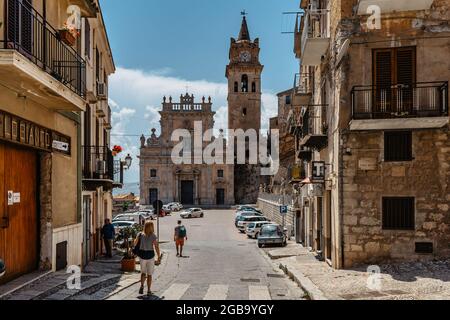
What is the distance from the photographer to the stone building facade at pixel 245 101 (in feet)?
275

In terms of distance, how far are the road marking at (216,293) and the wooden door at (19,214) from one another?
153 inches

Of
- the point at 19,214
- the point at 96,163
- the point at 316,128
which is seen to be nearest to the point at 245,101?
the point at 316,128

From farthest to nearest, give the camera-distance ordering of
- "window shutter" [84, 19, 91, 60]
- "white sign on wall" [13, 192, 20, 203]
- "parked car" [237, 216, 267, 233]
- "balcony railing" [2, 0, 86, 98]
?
"parked car" [237, 216, 267, 233] → "window shutter" [84, 19, 91, 60] → "white sign on wall" [13, 192, 20, 203] → "balcony railing" [2, 0, 86, 98]

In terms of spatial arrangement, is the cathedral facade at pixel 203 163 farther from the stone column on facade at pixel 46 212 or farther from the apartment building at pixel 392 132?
the stone column on facade at pixel 46 212

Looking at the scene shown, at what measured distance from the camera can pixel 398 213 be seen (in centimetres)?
1623

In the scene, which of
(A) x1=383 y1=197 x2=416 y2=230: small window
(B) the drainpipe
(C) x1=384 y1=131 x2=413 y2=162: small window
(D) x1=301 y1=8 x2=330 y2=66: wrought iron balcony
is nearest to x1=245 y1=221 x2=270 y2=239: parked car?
(D) x1=301 y1=8 x2=330 y2=66: wrought iron balcony

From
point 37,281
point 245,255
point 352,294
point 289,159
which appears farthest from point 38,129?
Answer: point 289,159

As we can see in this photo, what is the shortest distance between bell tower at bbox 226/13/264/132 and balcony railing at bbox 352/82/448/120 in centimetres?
6794

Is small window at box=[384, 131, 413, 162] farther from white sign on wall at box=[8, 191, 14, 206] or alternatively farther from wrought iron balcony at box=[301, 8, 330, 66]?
white sign on wall at box=[8, 191, 14, 206]

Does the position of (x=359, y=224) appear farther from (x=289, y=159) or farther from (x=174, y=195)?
(x=174, y=195)

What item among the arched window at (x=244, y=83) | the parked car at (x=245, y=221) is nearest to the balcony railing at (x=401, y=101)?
the parked car at (x=245, y=221)

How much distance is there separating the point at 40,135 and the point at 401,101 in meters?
9.35

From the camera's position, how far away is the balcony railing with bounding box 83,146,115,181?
19078 mm

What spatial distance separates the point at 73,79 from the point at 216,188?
2652 inches
